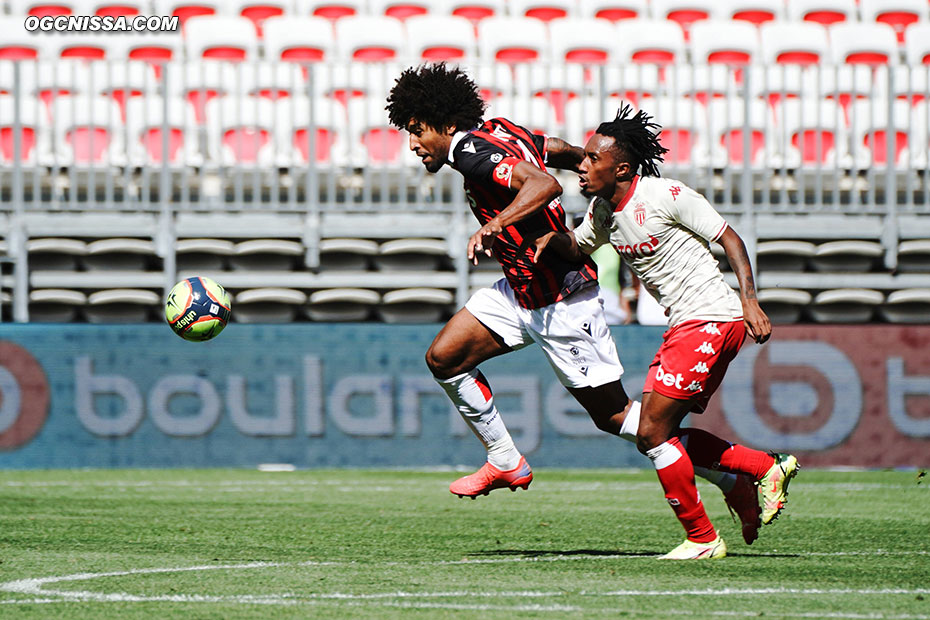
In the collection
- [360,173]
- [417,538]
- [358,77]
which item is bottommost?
[417,538]

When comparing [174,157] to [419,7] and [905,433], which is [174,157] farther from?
[905,433]

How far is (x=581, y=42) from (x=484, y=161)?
8.52m

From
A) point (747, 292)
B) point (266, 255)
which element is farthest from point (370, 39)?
point (747, 292)

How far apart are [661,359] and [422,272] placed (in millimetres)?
6862

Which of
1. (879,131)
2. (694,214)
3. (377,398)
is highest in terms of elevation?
(879,131)

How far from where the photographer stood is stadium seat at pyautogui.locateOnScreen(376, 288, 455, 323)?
40.0 ft

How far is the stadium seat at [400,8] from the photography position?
1476 cm

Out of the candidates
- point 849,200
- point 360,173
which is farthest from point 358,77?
point 849,200

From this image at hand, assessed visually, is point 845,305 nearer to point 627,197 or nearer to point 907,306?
point 907,306

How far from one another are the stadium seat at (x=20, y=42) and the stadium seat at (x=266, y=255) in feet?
11.0

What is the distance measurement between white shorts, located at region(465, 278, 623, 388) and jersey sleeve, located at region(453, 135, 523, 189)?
661mm

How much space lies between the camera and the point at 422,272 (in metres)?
12.5

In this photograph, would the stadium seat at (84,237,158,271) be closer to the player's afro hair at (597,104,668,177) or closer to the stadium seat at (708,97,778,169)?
the stadium seat at (708,97,778,169)

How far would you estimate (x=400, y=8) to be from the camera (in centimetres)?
1477
